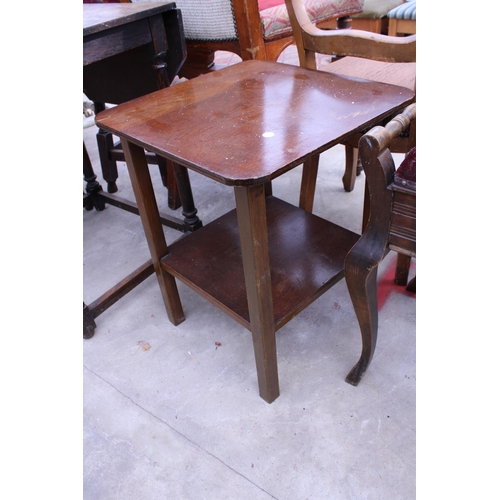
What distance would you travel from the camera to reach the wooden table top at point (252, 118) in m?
0.87

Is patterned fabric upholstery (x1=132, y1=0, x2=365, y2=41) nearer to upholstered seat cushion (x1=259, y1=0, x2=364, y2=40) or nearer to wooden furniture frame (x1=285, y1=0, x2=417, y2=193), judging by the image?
upholstered seat cushion (x1=259, y1=0, x2=364, y2=40)

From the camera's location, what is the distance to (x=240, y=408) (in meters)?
1.25

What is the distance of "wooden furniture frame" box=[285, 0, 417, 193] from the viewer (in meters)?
1.26

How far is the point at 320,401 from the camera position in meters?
1.24

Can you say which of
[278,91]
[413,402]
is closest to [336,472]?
[413,402]

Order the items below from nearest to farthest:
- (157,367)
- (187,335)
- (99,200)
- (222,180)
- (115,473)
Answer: (222,180), (115,473), (157,367), (187,335), (99,200)

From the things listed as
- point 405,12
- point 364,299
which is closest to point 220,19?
point 364,299

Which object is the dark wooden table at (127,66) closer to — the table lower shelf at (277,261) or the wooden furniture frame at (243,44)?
the wooden furniture frame at (243,44)

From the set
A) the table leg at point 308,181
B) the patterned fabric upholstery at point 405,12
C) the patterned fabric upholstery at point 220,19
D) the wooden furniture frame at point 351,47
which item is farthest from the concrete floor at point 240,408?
the patterned fabric upholstery at point 405,12

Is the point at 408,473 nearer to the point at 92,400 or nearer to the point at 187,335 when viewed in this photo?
the point at 187,335

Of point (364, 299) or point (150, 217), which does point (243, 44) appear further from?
point (364, 299)

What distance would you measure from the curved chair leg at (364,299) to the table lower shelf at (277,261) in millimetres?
134

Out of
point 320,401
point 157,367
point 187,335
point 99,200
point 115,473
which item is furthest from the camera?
point 99,200

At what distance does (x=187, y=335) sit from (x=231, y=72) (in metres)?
0.88
